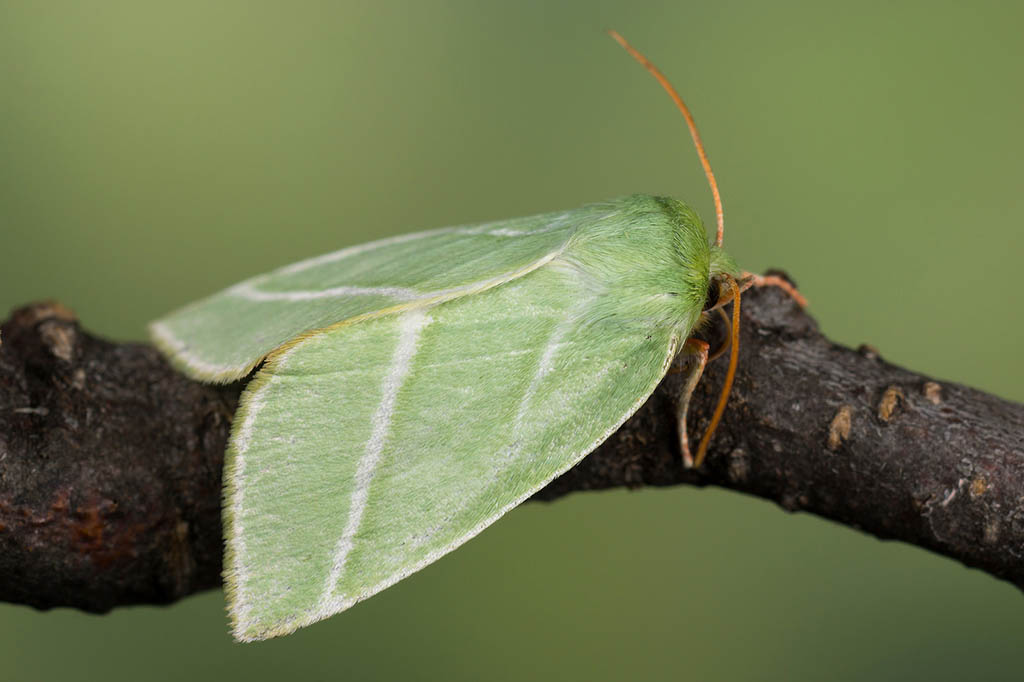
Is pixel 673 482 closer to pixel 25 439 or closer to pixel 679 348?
pixel 679 348

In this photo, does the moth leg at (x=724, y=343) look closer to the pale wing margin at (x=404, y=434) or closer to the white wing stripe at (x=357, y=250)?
the pale wing margin at (x=404, y=434)

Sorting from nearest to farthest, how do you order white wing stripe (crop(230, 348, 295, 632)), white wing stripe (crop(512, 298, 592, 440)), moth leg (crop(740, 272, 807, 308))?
1. white wing stripe (crop(230, 348, 295, 632))
2. white wing stripe (crop(512, 298, 592, 440))
3. moth leg (crop(740, 272, 807, 308))

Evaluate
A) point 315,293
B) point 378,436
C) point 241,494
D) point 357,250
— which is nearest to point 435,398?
point 378,436

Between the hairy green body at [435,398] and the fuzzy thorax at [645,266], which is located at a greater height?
the fuzzy thorax at [645,266]

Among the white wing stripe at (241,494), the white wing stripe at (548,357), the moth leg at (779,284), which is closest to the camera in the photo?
the white wing stripe at (241,494)

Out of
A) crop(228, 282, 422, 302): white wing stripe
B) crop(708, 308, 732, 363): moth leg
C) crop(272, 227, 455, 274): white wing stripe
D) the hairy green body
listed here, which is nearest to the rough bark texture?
crop(708, 308, 732, 363): moth leg

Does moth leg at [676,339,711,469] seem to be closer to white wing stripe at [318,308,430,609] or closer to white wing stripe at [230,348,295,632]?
white wing stripe at [318,308,430,609]

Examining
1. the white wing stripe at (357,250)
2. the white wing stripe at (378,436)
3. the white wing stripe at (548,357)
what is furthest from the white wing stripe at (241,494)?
the white wing stripe at (357,250)
